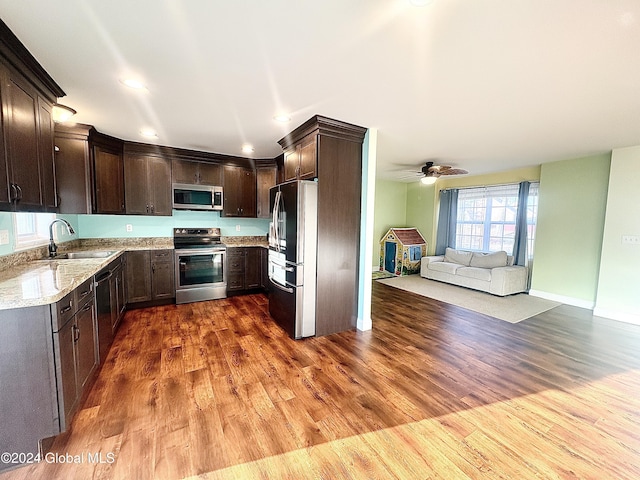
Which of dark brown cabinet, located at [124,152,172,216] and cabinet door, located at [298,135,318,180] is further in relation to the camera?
dark brown cabinet, located at [124,152,172,216]

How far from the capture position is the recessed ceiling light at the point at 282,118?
2.80 metres

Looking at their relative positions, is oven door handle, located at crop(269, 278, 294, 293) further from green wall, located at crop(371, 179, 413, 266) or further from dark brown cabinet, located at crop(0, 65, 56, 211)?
green wall, located at crop(371, 179, 413, 266)

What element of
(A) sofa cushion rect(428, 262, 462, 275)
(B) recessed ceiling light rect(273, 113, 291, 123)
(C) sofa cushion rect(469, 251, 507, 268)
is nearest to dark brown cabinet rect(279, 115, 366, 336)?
(B) recessed ceiling light rect(273, 113, 291, 123)

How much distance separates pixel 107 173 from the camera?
3723 mm

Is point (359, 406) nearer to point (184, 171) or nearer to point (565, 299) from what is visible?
point (184, 171)

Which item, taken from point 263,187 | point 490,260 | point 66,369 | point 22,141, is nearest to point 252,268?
point 263,187

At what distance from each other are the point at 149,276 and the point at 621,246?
6.96 m

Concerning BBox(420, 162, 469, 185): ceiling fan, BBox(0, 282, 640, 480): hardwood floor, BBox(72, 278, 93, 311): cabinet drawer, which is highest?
BBox(420, 162, 469, 185): ceiling fan

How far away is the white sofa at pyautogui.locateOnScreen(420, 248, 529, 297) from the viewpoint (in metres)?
4.99

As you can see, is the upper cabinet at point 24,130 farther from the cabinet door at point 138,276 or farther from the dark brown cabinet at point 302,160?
the dark brown cabinet at point 302,160

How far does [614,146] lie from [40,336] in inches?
252

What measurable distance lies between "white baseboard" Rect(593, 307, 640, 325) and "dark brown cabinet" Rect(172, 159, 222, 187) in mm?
6347

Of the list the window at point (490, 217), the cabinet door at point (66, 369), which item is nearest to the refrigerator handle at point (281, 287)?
the cabinet door at point (66, 369)

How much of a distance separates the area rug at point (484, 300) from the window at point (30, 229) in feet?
17.8
